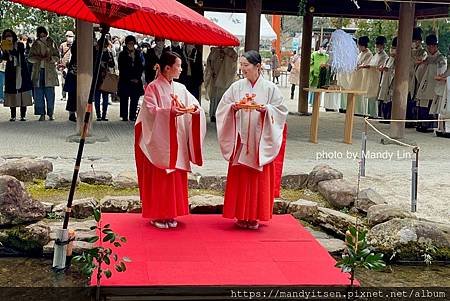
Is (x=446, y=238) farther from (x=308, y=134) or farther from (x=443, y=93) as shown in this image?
(x=443, y=93)

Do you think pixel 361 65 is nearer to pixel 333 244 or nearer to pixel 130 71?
pixel 130 71

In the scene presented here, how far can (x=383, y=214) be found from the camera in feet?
19.7

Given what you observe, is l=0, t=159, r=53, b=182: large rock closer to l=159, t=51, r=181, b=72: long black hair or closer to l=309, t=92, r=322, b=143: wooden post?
l=159, t=51, r=181, b=72: long black hair

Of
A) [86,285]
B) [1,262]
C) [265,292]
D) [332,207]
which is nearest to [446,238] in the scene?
[332,207]

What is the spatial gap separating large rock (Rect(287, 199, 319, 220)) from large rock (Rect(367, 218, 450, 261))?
37.2 inches

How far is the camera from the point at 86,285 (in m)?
4.31

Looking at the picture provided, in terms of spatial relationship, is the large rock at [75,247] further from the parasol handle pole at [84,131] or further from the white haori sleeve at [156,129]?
the white haori sleeve at [156,129]

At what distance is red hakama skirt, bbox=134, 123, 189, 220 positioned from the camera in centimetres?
540

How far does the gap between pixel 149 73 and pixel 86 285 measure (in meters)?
7.85

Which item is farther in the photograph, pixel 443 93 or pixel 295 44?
pixel 295 44

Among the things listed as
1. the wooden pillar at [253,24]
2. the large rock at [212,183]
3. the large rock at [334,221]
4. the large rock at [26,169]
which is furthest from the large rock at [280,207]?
the wooden pillar at [253,24]

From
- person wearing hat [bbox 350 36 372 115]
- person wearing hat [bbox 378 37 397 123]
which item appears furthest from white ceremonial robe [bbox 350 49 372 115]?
person wearing hat [bbox 378 37 397 123]

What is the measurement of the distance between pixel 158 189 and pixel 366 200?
2.29 m

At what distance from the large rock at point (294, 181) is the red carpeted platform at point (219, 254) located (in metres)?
1.68
